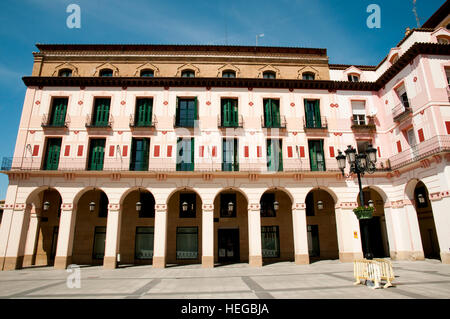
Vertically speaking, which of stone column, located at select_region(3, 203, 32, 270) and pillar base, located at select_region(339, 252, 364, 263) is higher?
stone column, located at select_region(3, 203, 32, 270)

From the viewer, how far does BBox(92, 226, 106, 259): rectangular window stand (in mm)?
20703

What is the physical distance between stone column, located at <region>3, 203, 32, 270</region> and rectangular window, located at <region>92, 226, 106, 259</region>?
185 inches

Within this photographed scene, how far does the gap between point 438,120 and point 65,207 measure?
26.4 m

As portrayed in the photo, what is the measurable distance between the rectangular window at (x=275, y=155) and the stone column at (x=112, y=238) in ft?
38.9

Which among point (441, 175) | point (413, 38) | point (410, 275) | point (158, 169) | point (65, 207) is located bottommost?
point (410, 275)

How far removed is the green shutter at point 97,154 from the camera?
783 inches

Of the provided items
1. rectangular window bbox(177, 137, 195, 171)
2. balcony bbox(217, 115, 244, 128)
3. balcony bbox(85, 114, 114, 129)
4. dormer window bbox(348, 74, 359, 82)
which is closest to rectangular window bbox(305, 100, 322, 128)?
dormer window bbox(348, 74, 359, 82)

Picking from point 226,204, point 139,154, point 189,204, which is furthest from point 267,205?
point 139,154

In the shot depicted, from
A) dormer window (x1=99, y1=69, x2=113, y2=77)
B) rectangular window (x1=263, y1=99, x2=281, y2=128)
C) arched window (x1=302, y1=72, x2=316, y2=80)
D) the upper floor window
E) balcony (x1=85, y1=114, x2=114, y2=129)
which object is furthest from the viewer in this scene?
A: arched window (x1=302, y1=72, x2=316, y2=80)

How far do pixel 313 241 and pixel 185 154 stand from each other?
43.3 feet

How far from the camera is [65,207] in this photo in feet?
60.5

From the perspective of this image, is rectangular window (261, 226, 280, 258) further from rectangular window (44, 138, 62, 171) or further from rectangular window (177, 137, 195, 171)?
rectangular window (44, 138, 62, 171)
